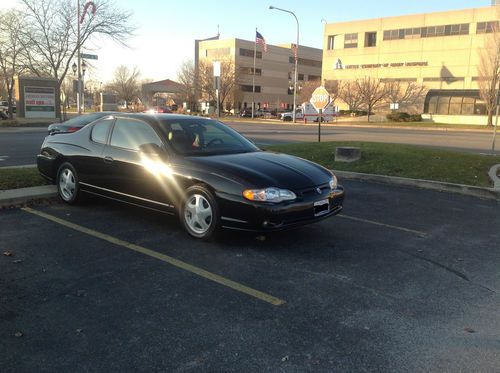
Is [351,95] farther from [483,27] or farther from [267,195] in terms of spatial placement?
[267,195]

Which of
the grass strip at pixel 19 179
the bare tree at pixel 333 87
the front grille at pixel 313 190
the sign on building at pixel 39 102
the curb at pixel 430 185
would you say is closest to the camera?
the front grille at pixel 313 190

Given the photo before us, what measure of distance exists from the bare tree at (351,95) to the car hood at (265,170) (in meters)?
54.7

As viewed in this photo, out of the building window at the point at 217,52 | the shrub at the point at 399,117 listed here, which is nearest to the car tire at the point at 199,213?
the shrub at the point at 399,117

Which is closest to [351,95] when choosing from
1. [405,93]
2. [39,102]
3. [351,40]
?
[405,93]

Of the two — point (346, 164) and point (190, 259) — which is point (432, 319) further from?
point (346, 164)

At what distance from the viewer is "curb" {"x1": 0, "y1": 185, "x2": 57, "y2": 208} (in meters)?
6.77

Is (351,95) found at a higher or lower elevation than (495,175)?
higher

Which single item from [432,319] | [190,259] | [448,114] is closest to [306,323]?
[432,319]

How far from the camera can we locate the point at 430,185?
9.41 metres

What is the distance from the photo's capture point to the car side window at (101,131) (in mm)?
6521

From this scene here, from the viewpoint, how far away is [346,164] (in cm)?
1125

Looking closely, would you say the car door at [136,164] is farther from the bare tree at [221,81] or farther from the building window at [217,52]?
the building window at [217,52]

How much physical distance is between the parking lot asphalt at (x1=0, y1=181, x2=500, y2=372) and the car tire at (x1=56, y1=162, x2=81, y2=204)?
1.88 ft

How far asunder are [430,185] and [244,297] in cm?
669
